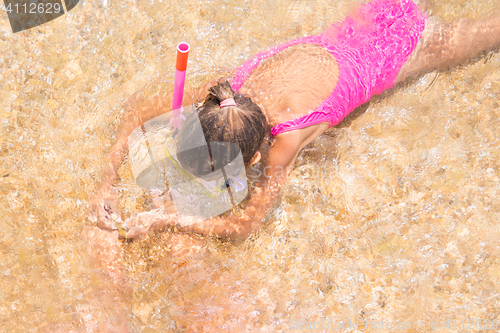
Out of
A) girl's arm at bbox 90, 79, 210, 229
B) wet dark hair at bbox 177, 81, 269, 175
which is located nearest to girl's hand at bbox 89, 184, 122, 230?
girl's arm at bbox 90, 79, 210, 229

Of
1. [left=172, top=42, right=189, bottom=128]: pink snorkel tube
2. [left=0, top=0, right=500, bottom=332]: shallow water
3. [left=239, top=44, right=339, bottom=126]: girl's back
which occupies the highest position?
[left=172, top=42, right=189, bottom=128]: pink snorkel tube

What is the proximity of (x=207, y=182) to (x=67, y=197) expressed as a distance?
104cm

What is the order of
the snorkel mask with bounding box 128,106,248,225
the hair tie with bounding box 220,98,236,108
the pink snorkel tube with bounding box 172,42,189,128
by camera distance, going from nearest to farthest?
1. the pink snorkel tube with bounding box 172,42,189,128
2. the hair tie with bounding box 220,98,236,108
3. the snorkel mask with bounding box 128,106,248,225

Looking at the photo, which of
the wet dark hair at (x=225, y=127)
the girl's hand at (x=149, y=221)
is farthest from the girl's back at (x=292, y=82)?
the girl's hand at (x=149, y=221)

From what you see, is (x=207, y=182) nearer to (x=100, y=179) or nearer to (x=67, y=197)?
(x=100, y=179)

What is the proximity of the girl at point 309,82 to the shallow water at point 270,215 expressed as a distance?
0.14 metres

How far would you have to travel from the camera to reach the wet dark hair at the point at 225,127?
1.23 m

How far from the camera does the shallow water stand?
6.40 feet

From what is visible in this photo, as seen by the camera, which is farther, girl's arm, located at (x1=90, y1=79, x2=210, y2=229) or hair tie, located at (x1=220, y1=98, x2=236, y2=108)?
girl's arm, located at (x1=90, y1=79, x2=210, y2=229)

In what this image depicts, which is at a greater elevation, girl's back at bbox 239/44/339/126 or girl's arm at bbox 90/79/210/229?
girl's back at bbox 239/44/339/126

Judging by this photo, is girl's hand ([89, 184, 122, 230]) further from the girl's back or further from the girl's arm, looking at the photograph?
the girl's back

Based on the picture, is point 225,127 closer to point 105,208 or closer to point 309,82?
point 309,82

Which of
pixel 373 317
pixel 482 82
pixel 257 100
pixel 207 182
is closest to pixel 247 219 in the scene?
pixel 207 182

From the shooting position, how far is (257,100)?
5.72ft
